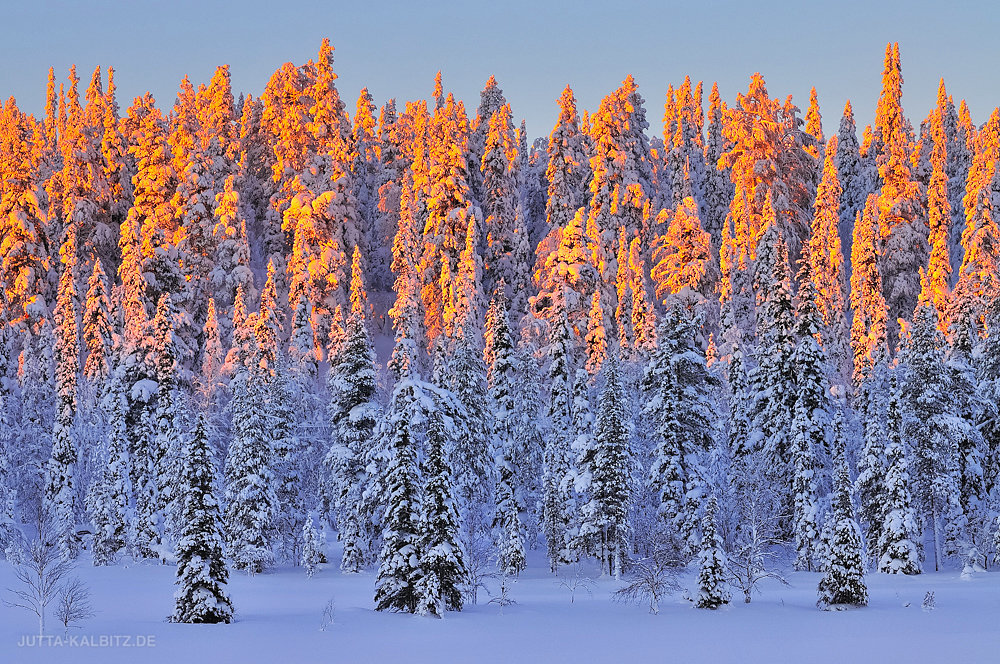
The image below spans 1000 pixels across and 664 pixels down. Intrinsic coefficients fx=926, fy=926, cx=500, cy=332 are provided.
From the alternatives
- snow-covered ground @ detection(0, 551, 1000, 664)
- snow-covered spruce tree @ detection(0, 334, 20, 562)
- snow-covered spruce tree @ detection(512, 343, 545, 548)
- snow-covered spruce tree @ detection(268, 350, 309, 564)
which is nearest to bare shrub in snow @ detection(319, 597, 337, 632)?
snow-covered ground @ detection(0, 551, 1000, 664)

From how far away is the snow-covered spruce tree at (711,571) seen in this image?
2938 cm

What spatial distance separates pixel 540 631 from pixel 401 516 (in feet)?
17.7

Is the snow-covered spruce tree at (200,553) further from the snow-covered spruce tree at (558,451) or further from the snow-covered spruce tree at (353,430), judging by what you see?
the snow-covered spruce tree at (558,451)

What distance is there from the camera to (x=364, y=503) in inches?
1368

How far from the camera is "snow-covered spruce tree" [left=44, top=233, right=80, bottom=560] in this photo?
48.4m

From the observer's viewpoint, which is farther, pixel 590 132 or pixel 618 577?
pixel 590 132

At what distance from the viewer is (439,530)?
27.0 metres

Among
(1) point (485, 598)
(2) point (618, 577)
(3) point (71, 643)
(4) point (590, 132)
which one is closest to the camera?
(3) point (71, 643)

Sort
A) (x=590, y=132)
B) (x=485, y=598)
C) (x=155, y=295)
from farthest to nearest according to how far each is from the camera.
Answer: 1. (x=590, y=132)
2. (x=155, y=295)
3. (x=485, y=598)

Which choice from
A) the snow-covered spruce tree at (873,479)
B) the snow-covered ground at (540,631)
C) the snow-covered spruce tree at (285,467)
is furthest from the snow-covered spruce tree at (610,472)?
the snow-covered spruce tree at (285,467)

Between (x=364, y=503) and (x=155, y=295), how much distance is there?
30.5 metres

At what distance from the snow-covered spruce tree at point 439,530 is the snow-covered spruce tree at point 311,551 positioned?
14265 millimetres

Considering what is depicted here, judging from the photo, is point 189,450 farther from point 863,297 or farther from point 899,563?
point 863,297

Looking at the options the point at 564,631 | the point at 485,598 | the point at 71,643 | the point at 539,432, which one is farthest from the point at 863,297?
the point at 71,643
